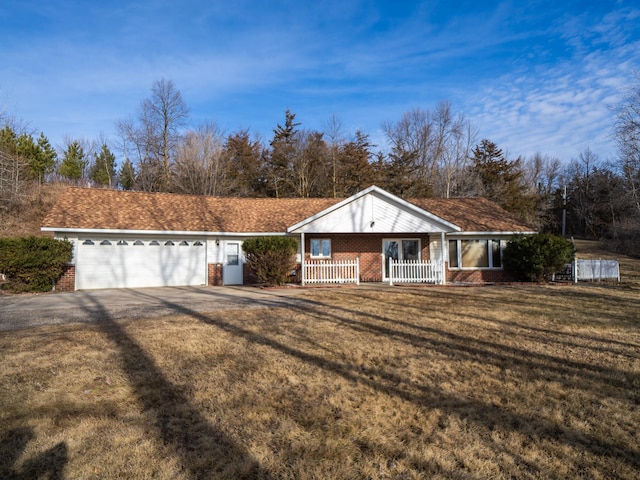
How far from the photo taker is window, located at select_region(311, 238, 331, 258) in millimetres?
18648

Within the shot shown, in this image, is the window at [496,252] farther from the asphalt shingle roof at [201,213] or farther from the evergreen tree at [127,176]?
the evergreen tree at [127,176]

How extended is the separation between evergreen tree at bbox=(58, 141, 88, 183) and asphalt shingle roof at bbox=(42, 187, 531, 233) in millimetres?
23119

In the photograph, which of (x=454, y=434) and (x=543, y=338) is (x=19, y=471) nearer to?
(x=454, y=434)

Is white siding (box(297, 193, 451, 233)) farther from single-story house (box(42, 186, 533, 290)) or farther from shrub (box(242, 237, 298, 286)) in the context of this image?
shrub (box(242, 237, 298, 286))

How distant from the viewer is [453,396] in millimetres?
4414

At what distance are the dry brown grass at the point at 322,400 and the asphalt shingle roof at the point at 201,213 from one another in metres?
10.1

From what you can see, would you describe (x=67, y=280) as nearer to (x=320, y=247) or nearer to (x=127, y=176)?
(x=320, y=247)

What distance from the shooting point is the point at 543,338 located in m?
6.90

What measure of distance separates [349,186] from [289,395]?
99.0 feet

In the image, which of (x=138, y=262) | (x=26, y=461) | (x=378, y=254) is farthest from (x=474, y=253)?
(x=26, y=461)

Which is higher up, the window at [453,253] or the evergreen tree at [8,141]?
the evergreen tree at [8,141]

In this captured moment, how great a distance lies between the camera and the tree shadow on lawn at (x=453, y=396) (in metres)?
3.41

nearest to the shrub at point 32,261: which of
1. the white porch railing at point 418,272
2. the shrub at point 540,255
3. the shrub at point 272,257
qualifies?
the shrub at point 272,257

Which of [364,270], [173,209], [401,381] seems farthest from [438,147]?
[401,381]
